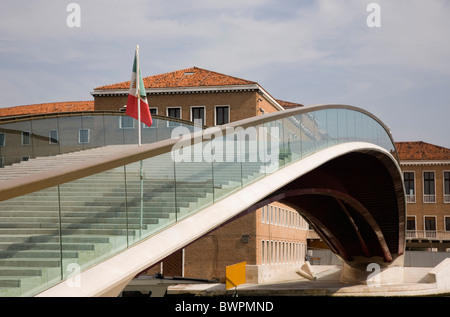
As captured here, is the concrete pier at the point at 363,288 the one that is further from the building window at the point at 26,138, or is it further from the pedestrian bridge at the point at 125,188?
the building window at the point at 26,138

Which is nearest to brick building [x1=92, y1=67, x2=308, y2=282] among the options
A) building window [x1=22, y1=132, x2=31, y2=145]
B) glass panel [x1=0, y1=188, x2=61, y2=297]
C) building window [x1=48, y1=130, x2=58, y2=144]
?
building window [x1=48, y1=130, x2=58, y2=144]

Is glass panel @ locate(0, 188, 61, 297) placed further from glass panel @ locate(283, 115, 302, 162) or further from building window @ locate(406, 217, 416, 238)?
building window @ locate(406, 217, 416, 238)

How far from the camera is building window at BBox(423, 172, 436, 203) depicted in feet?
178

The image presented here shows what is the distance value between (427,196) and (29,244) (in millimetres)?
51734

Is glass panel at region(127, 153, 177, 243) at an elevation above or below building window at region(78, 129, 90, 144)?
→ below

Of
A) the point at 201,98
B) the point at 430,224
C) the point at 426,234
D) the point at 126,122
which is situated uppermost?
the point at 201,98

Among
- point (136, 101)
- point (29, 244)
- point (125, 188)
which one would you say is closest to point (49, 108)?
point (136, 101)

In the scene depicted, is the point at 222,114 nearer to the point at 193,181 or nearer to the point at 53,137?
the point at 53,137

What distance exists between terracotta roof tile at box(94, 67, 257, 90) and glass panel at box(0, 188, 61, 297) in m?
34.4

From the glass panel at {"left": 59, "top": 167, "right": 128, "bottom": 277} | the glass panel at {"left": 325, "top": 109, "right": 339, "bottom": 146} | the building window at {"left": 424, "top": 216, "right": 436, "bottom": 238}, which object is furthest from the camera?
the building window at {"left": 424, "top": 216, "right": 436, "bottom": 238}

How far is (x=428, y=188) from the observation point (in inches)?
2151

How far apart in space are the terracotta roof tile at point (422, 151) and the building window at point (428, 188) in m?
1.43
